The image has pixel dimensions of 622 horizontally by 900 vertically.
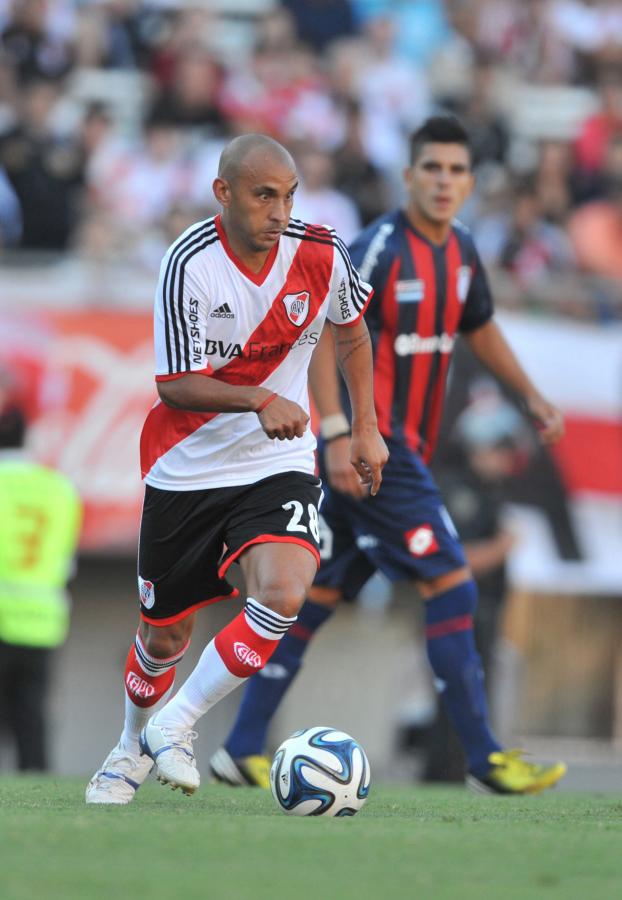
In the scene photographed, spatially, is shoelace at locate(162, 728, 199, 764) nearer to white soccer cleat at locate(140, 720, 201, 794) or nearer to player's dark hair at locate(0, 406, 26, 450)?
white soccer cleat at locate(140, 720, 201, 794)

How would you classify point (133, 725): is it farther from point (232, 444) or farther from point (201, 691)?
point (232, 444)

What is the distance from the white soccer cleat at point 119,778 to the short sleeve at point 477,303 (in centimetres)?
268

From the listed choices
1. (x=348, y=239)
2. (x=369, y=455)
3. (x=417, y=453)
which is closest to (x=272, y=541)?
(x=369, y=455)

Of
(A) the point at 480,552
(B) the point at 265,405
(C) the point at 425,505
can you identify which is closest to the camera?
(B) the point at 265,405

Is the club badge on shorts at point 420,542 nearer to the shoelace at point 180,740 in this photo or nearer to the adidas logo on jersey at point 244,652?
the adidas logo on jersey at point 244,652

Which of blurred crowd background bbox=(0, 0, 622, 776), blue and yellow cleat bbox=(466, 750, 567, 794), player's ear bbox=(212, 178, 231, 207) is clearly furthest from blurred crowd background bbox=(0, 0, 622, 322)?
player's ear bbox=(212, 178, 231, 207)

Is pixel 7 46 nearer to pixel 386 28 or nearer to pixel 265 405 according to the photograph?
pixel 386 28

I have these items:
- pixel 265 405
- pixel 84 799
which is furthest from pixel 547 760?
pixel 265 405

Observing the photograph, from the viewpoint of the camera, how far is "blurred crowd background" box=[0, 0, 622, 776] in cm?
1162

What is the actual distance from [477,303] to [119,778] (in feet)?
9.37

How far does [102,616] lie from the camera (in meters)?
12.9

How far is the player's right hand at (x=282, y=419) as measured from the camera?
5262 millimetres

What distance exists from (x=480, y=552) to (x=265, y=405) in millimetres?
5576

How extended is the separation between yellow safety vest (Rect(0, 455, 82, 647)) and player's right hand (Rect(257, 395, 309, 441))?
4683 mm
